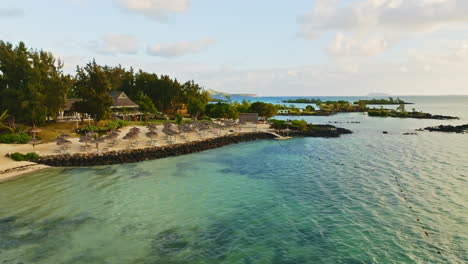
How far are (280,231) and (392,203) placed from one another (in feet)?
30.8

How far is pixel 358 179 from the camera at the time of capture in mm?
25344

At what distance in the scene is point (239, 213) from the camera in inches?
703

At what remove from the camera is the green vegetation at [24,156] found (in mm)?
28000

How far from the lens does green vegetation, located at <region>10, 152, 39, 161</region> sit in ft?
91.9

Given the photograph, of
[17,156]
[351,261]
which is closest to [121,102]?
[17,156]

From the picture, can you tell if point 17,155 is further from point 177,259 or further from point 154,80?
point 154,80

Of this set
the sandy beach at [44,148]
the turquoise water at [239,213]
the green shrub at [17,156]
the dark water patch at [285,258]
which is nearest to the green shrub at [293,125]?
the sandy beach at [44,148]

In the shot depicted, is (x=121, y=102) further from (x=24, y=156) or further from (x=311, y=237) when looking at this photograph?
(x=311, y=237)

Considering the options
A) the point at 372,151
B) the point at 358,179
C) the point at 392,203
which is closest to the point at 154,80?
the point at 372,151

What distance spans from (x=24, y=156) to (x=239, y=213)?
24135 mm

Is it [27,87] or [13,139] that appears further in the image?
[27,87]

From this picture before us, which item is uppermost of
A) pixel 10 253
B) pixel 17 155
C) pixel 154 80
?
pixel 154 80

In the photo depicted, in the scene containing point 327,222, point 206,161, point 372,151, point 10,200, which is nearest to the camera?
point 327,222

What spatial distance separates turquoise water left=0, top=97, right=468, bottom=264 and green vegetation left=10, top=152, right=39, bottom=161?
3.55 m
